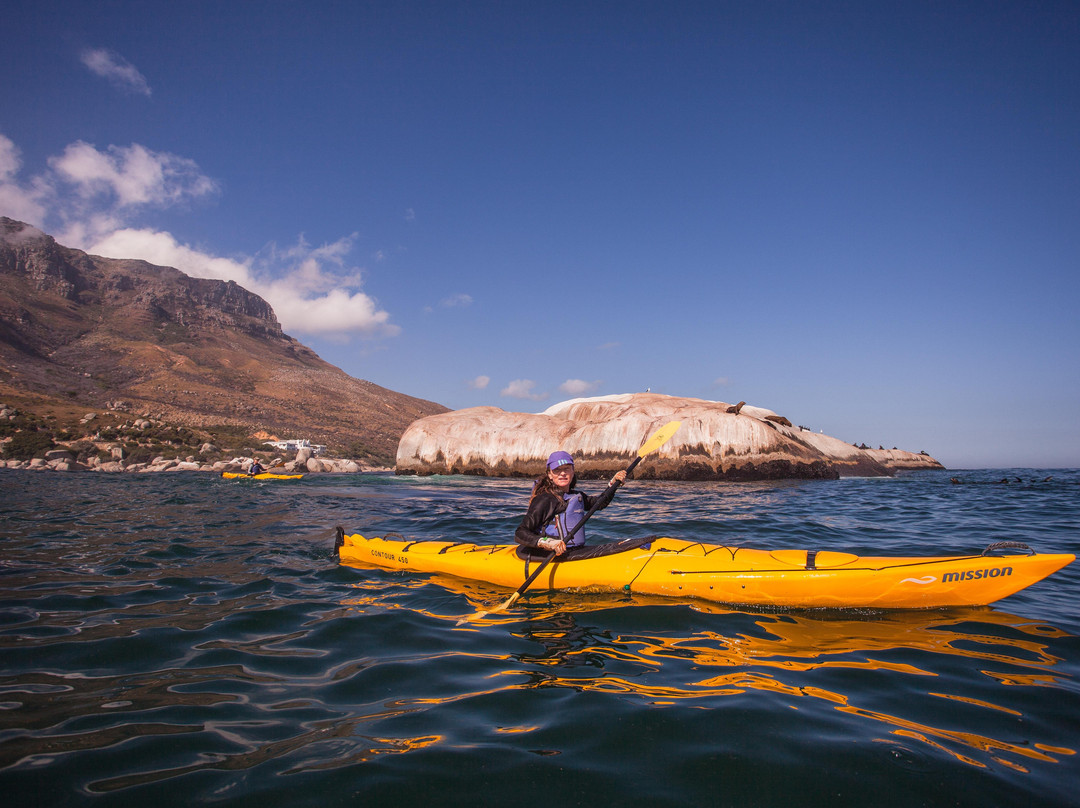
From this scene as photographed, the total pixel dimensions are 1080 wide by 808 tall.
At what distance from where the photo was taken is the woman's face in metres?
6.17

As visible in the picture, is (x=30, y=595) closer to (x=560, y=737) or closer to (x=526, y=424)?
(x=560, y=737)

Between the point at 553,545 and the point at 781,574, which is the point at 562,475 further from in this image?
the point at 781,574

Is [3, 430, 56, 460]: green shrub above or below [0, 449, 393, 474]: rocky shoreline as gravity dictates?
above

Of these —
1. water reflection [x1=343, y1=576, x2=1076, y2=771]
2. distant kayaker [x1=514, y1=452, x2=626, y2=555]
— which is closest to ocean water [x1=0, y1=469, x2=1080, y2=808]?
water reflection [x1=343, y1=576, x2=1076, y2=771]

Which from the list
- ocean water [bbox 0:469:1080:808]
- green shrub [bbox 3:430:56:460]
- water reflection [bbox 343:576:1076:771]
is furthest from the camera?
green shrub [bbox 3:430:56:460]

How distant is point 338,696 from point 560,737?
1.50 m

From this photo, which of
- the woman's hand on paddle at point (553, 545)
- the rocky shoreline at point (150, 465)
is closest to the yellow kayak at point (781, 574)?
the woman's hand on paddle at point (553, 545)

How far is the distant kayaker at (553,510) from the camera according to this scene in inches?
242

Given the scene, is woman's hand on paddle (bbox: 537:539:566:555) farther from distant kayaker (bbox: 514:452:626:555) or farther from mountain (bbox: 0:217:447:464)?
mountain (bbox: 0:217:447:464)

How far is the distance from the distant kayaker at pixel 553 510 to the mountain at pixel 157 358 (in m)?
56.9

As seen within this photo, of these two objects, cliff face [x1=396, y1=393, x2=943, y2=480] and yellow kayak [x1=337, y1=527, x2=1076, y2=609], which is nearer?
yellow kayak [x1=337, y1=527, x2=1076, y2=609]

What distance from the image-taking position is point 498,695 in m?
3.32

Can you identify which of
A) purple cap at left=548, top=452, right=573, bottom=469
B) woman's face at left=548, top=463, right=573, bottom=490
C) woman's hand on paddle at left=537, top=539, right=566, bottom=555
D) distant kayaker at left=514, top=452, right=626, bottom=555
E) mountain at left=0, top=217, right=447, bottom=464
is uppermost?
mountain at left=0, top=217, right=447, bottom=464

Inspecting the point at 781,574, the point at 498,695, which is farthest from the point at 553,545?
the point at 498,695
